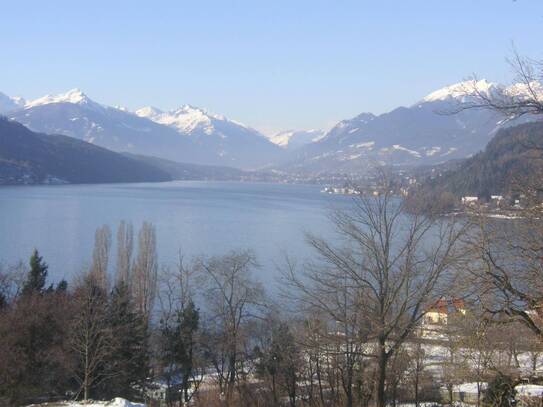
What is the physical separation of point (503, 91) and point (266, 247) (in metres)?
37.8

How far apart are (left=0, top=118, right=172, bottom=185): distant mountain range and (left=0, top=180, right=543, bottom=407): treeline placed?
117704 mm

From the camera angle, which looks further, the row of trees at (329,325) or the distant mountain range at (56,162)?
the distant mountain range at (56,162)

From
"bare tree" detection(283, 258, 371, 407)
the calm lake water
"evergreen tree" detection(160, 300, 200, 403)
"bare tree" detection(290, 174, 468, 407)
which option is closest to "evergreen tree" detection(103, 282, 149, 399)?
"evergreen tree" detection(160, 300, 200, 403)

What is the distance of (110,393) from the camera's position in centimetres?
1659

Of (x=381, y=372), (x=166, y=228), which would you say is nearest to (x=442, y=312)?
(x=381, y=372)

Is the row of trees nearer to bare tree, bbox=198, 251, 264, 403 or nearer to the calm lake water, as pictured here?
bare tree, bbox=198, 251, 264, 403

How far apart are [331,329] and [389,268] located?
1976mm

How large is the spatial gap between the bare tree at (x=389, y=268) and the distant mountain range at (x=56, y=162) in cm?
12838

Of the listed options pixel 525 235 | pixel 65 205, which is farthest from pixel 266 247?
pixel 65 205

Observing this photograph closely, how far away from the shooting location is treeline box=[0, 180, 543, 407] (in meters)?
5.74

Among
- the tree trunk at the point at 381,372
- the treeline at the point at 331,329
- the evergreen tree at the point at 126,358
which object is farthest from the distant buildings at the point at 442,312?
the evergreen tree at the point at 126,358

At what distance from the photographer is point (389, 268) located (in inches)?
325

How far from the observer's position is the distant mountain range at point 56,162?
447 feet

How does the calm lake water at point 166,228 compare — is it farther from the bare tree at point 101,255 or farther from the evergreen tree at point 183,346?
the evergreen tree at point 183,346
